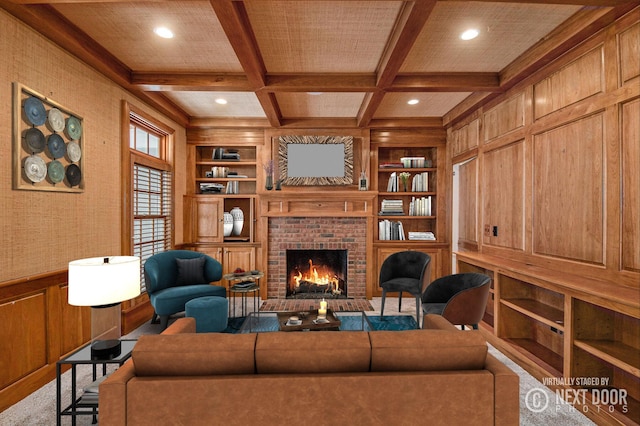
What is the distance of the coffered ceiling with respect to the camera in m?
2.32

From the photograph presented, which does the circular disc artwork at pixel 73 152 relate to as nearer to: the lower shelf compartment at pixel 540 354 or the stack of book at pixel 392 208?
the stack of book at pixel 392 208

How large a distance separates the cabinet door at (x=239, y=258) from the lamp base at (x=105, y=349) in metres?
3.21

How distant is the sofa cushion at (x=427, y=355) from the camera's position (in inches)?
58.4

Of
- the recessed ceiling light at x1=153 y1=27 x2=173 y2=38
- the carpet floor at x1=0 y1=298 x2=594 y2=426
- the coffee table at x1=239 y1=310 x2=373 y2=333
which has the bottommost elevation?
the carpet floor at x1=0 y1=298 x2=594 y2=426

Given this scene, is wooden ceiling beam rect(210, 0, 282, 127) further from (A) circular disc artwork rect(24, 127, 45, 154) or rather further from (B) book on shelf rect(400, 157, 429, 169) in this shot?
(B) book on shelf rect(400, 157, 429, 169)

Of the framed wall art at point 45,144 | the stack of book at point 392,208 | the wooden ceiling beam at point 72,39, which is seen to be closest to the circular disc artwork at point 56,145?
the framed wall art at point 45,144

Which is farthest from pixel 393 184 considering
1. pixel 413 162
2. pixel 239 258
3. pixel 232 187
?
pixel 239 258

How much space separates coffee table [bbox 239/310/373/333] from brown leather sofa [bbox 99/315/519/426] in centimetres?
145

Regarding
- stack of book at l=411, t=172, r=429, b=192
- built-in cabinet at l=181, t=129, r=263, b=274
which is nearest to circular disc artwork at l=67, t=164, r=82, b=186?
built-in cabinet at l=181, t=129, r=263, b=274

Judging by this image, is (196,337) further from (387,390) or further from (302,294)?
(302,294)

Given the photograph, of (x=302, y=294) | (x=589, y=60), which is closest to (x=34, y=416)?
(x=302, y=294)

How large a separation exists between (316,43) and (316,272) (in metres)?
3.54

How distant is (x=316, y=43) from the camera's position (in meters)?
2.82

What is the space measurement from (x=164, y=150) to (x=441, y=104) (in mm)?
4050
